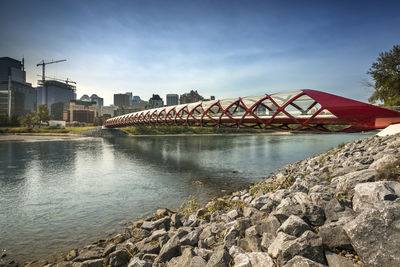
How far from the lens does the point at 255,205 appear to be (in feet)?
28.6

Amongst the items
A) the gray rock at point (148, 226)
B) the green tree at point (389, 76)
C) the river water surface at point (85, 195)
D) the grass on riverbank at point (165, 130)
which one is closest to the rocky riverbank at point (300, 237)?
the gray rock at point (148, 226)

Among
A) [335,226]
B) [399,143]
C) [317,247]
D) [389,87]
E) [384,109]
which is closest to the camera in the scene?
[317,247]

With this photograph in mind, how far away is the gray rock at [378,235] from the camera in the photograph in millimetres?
3732

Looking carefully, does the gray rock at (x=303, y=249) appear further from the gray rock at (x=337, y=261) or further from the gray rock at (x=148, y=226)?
the gray rock at (x=148, y=226)

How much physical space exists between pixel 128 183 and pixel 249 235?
16868mm

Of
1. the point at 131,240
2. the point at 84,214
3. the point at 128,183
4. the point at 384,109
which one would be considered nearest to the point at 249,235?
the point at 131,240

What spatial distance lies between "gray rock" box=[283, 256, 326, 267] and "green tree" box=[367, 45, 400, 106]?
47951 mm

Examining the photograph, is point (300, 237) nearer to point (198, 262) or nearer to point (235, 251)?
A: point (235, 251)

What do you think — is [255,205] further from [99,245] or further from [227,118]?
[227,118]

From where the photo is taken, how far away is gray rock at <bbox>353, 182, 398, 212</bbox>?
4.98 m

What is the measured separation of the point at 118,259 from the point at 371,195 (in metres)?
7.86

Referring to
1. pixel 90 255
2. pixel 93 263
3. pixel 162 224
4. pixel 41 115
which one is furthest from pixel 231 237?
pixel 41 115

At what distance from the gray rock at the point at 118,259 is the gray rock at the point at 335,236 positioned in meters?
6.25

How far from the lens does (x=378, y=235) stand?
13.0 feet
